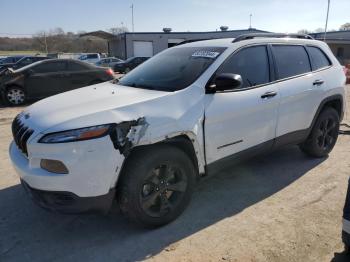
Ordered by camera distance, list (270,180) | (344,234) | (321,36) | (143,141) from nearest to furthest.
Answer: (344,234)
(143,141)
(270,180)
(321,36)

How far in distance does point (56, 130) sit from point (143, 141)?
2.38 ft

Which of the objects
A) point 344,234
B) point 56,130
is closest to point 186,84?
point 56,130

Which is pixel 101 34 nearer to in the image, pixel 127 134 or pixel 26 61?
pixel 26 61

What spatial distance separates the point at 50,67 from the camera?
11.3 m

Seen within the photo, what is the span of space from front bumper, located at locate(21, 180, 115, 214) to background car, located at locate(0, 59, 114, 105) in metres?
8.74

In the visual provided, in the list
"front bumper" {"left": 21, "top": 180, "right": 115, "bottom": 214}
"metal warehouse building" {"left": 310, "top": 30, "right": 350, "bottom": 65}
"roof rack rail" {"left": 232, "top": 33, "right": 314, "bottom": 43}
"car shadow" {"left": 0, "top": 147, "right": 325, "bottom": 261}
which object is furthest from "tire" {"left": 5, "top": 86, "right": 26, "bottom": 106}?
"metal warehouse building" {"left": 310, "top": 30, "right": 350, "bottom": 65}

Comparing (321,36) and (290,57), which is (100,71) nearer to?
(290,57)

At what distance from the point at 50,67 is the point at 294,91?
352 inches

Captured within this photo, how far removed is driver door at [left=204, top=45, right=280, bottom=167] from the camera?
363 cm

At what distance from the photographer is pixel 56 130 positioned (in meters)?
2.85

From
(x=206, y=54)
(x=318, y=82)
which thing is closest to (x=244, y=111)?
(x=206, y=54)

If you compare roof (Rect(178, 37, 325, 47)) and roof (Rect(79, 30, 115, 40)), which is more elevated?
roof (Rect(79, 30, 115, 40))

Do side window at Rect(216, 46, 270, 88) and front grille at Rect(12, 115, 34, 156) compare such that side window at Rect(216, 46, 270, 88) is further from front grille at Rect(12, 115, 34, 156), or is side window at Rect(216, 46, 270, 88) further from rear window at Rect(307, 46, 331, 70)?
front grille at Rect(12, 115, 34, 156)

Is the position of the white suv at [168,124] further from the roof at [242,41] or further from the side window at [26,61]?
the side window at [26,61]
